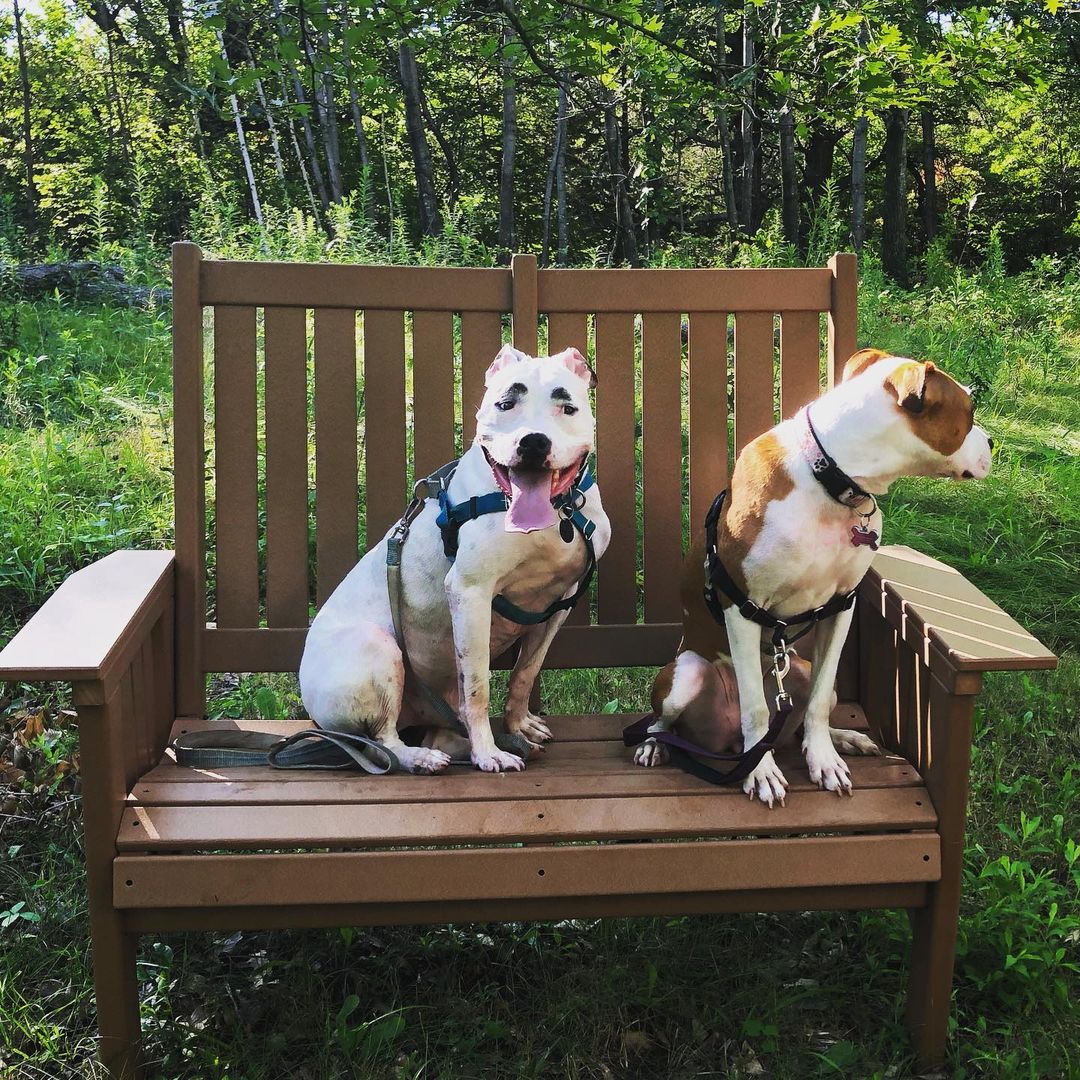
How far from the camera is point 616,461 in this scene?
109 inches

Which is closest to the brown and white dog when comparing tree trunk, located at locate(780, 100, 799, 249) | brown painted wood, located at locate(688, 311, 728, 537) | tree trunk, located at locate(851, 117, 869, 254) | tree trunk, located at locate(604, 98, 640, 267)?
brown painted wood, located at locate(688, 311, 728, 537)

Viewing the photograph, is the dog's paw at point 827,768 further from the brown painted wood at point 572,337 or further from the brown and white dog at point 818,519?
the brown painted wood at point 572,337

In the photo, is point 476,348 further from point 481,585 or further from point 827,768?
point 827,768

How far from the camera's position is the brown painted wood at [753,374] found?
276 centimetres

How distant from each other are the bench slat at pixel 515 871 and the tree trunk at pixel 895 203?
11.9m

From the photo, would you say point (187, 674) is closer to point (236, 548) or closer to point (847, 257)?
point (236, 548)

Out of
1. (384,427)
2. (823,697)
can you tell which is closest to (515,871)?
(823,697)

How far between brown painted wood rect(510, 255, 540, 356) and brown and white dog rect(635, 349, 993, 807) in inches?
27.0

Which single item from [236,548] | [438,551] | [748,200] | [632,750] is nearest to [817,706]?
[632,750]

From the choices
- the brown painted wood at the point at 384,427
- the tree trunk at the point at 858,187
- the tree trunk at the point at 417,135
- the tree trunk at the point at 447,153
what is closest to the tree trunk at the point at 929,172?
the tree trunk at the point at 858,187

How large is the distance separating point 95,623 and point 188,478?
24.7 inches

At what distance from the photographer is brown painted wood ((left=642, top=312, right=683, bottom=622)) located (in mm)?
2768

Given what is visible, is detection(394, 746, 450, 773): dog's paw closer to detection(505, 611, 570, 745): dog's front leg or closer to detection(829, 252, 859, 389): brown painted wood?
detection(505, 611, 570, 745): dog's front leg

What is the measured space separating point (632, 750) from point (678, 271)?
3.95 feet
